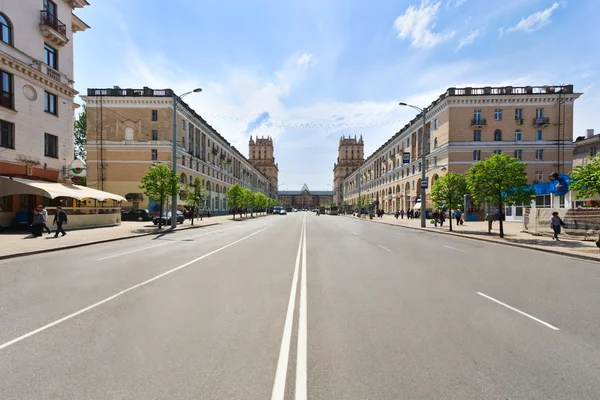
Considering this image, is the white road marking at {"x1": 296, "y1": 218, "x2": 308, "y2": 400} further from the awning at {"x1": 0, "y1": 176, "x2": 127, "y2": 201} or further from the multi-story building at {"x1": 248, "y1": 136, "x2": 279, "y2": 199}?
the multi-story building at {"x1": 248, "y1": 136, "x2": 279, "y2": 199}

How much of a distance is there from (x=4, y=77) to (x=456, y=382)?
28720mm

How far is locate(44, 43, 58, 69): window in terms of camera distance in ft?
77.5

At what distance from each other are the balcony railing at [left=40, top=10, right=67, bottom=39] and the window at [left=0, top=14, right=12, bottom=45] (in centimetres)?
245

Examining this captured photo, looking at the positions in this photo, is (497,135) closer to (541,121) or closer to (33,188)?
(541,121)

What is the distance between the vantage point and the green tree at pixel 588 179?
1296 centimetres

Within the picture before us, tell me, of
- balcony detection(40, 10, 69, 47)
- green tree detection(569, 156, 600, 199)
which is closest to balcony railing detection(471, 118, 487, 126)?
green tree detection(569, 156, 600, 199)

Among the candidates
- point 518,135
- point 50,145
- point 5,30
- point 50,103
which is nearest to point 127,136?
point 50,103

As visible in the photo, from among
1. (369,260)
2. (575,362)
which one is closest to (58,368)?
(575,362)

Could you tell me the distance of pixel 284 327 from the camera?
15.0ft

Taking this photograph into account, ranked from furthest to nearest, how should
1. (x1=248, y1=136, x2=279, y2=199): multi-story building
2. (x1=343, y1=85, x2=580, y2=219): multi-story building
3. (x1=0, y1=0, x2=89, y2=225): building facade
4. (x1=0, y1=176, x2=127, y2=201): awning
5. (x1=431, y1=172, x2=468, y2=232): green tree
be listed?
(x1=248, y1=136, x2=279, y2=199): multi-story building
(x1=343, y1=85, x2=580, y2=219): multi-story building
(x1=431, y1=172, x2=468, y2=232): green tree
(x1=0, y1=0, x2=89, y2=225): building facade
(x1=0, y1=176, x2=127, y2=201): awning

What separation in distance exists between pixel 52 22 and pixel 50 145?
9.23 meters

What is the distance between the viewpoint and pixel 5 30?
20.2 meters

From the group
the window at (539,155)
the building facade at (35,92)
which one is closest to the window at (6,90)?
the building facade at (35,92)

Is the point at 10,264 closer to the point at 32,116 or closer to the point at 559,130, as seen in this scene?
the point at 32,116
